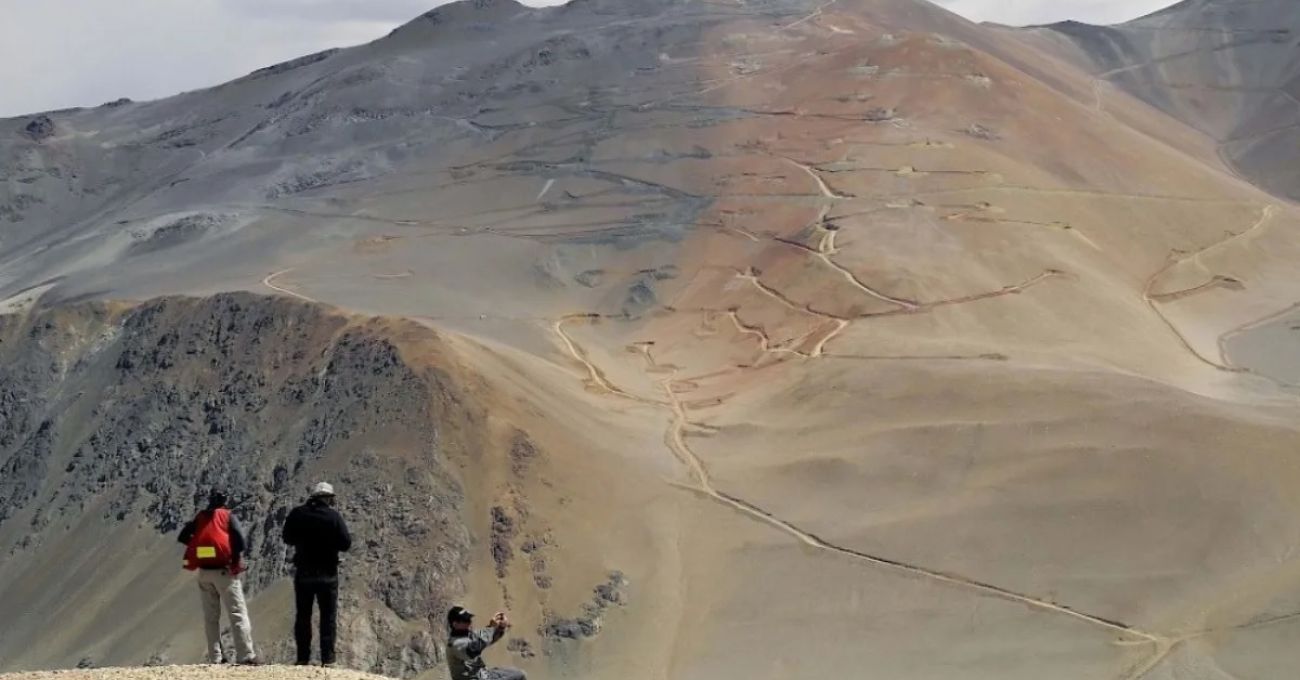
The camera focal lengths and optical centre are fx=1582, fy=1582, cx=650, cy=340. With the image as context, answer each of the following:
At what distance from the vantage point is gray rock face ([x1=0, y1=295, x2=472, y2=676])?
25.8 meters

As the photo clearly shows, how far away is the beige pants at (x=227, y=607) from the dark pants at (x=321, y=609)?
0.40 metres

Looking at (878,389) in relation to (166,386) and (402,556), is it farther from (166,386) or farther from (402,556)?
(166,386)

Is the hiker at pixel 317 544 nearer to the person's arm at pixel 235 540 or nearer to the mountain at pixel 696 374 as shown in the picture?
the person's arm at pixel 235 540

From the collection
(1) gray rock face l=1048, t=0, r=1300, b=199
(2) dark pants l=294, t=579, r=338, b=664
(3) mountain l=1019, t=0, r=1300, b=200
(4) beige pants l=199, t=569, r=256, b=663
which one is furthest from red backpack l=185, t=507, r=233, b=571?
(3) mountain l=1019, t=0, r=1300, b=200

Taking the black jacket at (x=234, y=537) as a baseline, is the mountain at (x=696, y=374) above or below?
below

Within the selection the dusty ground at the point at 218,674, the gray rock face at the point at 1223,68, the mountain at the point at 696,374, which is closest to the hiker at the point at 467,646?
the dusty ground at the point at 218,674

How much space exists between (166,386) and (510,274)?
11.5 m

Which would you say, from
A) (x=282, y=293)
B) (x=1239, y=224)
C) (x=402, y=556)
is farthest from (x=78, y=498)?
(x=1239, y=224)

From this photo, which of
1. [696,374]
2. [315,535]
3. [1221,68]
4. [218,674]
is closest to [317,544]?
[315,535]

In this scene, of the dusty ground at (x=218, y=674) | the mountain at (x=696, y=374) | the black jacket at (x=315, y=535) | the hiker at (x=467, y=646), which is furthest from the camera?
the mountain at (x=696, y=374)

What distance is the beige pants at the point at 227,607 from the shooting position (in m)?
12.2

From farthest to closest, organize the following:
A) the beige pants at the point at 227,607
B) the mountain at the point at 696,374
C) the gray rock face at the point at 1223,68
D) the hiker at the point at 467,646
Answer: the gray rock face at the point at 1223,68, the mountain at the point at 696,374, the beige pants at the point at 227,607, the hiker at the point at 467,646

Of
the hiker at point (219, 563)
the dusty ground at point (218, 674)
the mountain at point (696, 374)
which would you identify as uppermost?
the hiker at point (219, 563)

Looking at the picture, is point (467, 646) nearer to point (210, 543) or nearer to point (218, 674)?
point (218, 674)
